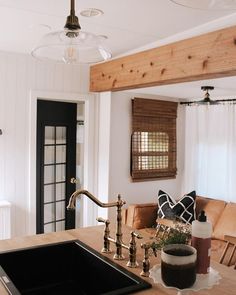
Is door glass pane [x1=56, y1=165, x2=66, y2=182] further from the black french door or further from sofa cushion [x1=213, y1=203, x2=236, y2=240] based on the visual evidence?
sofa cushion [x1=213, y1=203, x2=236, y2=240]

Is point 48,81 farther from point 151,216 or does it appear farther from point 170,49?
point 151,216

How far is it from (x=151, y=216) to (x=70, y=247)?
2.43m

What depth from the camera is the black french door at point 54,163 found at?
4.23 meters

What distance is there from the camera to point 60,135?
176 inches

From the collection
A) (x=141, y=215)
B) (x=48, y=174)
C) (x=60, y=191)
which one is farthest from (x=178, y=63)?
(x=60, y=191)

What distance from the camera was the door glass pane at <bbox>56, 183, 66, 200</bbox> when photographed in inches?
177

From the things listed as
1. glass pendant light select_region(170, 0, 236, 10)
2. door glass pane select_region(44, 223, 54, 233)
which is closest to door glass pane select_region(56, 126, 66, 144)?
door glass pane select_region(44, 223, 54, 233)

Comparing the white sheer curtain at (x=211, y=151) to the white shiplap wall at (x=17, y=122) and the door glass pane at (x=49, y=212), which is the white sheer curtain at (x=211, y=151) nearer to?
A: the door glass pane at (x=49, y=212)

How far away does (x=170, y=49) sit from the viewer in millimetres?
2982

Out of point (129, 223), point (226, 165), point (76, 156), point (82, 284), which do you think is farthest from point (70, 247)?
point (226, 165)

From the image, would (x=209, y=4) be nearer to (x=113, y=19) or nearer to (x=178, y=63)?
(x=113, y=19)

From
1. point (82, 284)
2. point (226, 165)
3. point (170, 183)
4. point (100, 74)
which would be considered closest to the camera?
point (82, 284)

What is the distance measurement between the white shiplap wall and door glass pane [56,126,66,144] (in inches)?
23.4

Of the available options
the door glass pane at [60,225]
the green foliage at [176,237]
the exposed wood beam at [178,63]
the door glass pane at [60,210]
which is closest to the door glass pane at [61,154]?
the door glass pane at [60,210]
